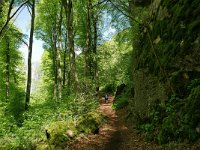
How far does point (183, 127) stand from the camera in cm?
977

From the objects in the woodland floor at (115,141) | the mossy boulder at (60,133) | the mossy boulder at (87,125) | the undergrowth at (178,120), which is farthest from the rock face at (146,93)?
the mossy boulder at (60,133)

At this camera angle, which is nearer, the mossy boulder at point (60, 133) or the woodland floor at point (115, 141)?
the woodland floor at point (115, 141)

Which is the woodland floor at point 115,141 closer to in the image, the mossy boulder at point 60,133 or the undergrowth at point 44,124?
the mossy boulder at point 60,133

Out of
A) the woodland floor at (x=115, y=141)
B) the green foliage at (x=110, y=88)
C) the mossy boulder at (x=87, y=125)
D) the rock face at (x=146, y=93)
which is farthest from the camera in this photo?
the green foliage at (x=110, y=88)

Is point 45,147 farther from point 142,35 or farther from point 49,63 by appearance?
point 49,63

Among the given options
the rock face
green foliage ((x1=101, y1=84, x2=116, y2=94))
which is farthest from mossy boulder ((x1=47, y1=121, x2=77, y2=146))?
green foliage ((x1=101, y1=84, x2=116, y2=94))

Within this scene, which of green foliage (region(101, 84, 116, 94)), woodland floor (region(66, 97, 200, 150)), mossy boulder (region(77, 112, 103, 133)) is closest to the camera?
woodland floor (region(66, 97, 200, 150))

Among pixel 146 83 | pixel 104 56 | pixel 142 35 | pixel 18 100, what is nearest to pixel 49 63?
pixel 104 56

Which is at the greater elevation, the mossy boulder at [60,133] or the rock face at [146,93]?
the rock face at [146,93]

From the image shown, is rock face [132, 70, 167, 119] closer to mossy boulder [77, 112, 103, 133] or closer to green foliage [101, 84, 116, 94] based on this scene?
mossy boulder [77, 112, 103, 133]

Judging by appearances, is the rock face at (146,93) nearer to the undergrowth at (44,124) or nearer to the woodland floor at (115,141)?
the woodland floor at (115,141)

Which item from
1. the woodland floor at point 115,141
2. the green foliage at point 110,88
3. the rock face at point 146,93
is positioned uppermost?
the green foliage at point 110,88

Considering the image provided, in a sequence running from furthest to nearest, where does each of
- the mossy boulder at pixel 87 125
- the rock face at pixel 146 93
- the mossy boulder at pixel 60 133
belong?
the mossy boulder at pixel 87 125 → the rock face at pixel 146 93 → the mossy boulder at pixel 60 133

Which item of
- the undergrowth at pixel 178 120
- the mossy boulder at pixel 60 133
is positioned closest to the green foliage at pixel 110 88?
the mossy boulder at pixel 60 133
